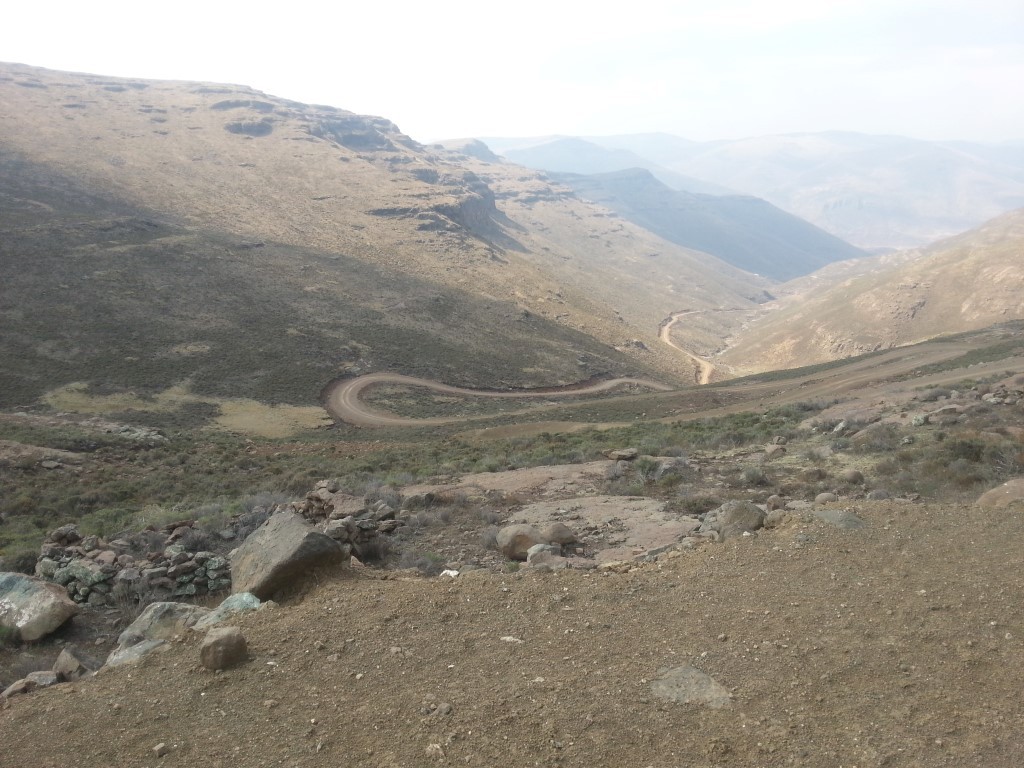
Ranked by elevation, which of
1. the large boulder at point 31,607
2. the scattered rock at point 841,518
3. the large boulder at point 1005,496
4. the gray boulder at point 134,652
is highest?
the large boulder at point 1005,496

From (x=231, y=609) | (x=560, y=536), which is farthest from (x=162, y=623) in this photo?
(x=560, y=536)

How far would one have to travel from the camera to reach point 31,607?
8.52 metres

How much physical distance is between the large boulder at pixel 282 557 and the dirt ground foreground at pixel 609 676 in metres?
0.37

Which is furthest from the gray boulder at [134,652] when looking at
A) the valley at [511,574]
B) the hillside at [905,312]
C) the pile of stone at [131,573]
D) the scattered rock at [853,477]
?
the hillside at [905,312]

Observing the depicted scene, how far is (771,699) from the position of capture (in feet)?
18.3

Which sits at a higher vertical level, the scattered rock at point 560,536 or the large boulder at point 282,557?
the large boulder at point 282,557

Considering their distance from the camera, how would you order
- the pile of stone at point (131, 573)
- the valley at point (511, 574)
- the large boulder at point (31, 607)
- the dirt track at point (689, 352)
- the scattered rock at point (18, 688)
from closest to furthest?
the valley at point (511, 574) → the scattered rock at point (18, 688) → the large boulder at point (31, 607) → the pile of stone at point (131, 573) → the dirt track at point (689, 352)

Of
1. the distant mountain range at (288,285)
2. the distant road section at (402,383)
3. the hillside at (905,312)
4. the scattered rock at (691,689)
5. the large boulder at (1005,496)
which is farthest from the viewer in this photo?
the hillside at (905,312)

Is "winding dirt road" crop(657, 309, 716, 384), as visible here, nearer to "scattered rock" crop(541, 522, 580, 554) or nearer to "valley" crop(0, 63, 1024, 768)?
"valley" crop(0, 63, 1024, 768)

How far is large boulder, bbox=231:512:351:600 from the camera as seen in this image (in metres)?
8.10

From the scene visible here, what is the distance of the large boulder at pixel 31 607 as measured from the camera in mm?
8344

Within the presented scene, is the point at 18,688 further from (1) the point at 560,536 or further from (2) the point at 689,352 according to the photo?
(2) the point at 689,352

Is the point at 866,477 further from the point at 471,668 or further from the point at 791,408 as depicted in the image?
the point at 791,408

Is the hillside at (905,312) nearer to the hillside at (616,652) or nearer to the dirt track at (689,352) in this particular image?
the dirt track at (689,352)
